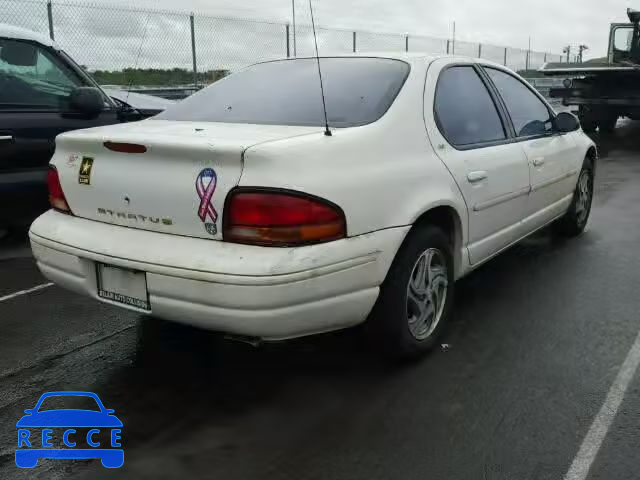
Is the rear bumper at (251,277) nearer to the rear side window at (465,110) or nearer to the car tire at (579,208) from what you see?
the rear side window at (465,110)

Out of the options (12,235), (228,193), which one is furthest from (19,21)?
(228,193)

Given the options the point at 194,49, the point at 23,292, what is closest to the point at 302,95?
the point at 23,292

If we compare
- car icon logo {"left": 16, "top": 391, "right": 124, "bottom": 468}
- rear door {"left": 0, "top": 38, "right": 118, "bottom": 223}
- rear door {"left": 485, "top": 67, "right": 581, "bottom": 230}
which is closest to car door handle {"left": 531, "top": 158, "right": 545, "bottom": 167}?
rear door {"left": 485, "top": 67, "right": 581, "bottom": 230}

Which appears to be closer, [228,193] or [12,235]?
[228,193]

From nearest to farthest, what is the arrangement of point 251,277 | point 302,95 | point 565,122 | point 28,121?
1. point 251,277
2. point 302,95
3. point 565,122
4. point 28,121

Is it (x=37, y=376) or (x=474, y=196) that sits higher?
(x=474, y=196)

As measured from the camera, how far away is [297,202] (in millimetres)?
2529

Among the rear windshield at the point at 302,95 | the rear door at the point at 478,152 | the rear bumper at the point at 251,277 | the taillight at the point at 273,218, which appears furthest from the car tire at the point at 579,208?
the taillight at the point at 273,218

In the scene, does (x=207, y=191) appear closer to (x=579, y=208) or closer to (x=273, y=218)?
(x=273, y=218)

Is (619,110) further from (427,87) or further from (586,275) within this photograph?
(427,87)

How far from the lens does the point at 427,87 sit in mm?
3346

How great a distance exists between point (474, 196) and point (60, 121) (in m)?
3.56

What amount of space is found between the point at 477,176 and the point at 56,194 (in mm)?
2193

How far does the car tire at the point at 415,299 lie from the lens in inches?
116
